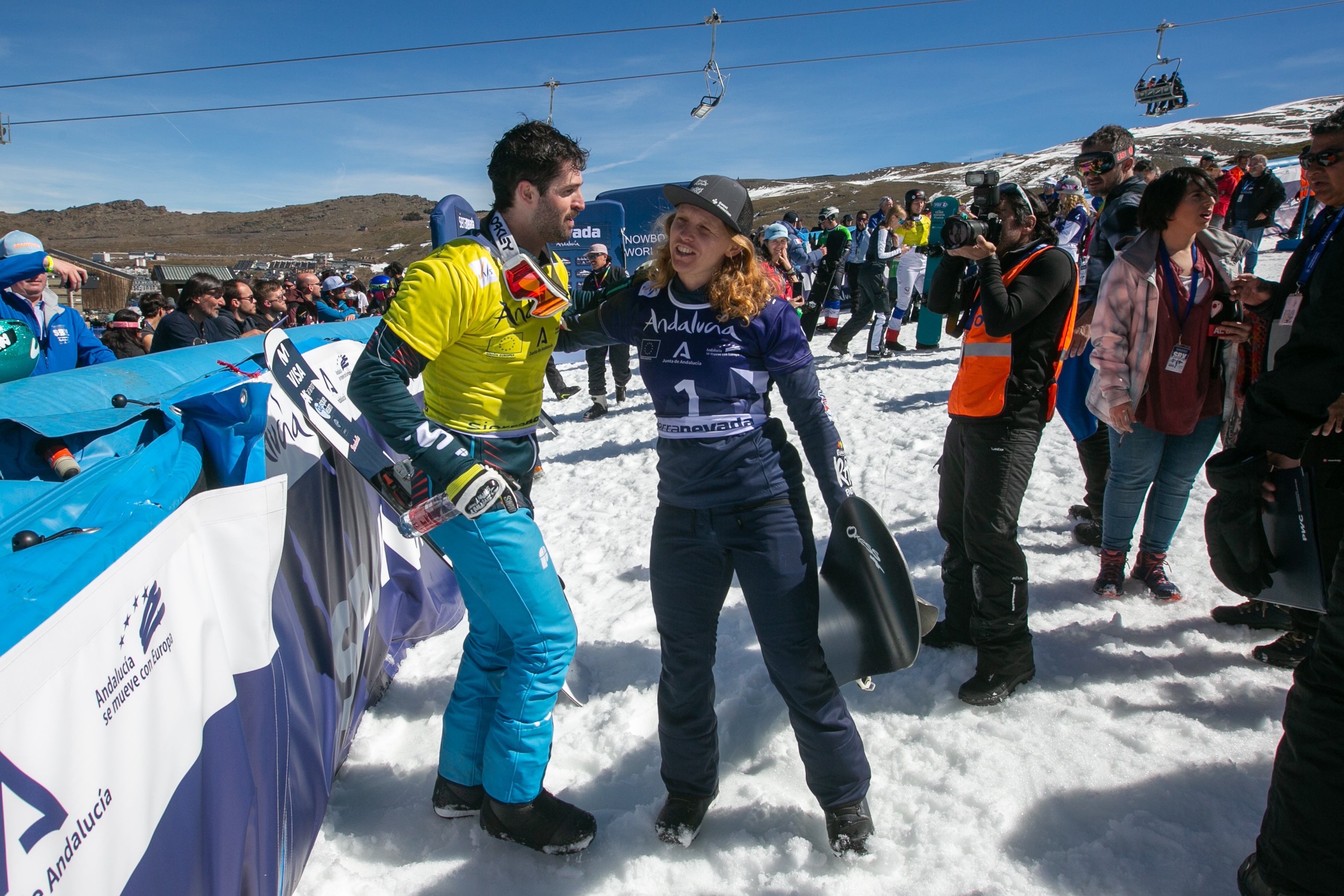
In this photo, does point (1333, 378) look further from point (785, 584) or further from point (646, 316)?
point (646, 316)

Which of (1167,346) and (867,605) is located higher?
(1167,346)

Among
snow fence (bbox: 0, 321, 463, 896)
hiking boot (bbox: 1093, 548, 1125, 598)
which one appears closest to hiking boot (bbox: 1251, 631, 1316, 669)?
hiking boot (bbox: 1093, 548, 1125, 598)

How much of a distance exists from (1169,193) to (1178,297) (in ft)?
1.48

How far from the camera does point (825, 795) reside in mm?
2221

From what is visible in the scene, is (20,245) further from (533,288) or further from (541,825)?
(541,825)

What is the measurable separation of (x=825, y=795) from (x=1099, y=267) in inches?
164

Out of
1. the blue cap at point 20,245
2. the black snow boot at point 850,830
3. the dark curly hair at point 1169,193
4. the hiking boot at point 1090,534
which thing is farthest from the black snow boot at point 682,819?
the blue cap at point 20,245

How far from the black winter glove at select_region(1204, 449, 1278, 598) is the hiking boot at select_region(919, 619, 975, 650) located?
1065 millimetres

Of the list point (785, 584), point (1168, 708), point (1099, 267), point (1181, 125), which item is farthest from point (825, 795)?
point (1181, 125)

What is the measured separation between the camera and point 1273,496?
95.9 inches

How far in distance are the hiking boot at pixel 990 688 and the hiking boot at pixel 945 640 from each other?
0.35m

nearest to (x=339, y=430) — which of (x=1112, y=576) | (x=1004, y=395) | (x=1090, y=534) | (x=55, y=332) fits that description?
(x=1004, y=395)

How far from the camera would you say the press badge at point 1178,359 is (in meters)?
3.14

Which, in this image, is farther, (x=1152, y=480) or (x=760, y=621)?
(x=1152, y=480)
